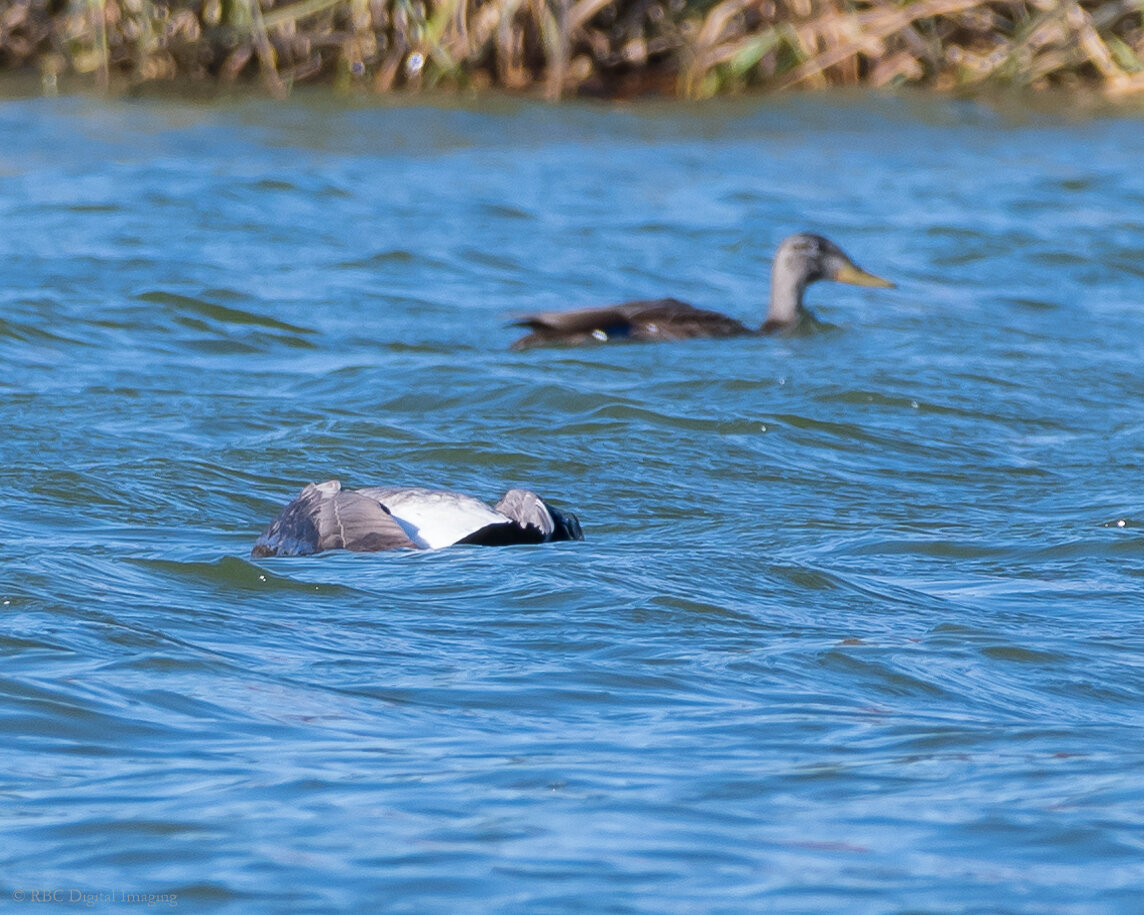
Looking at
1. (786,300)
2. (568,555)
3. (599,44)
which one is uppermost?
(599,44)

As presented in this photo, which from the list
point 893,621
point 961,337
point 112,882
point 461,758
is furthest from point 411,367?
point 112,882

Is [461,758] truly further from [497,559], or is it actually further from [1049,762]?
[497,559]

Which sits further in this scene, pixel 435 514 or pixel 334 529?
pixel 435 514

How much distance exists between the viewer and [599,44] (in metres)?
15.0

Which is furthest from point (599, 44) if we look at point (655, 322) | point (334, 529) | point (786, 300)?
point (334, 529)

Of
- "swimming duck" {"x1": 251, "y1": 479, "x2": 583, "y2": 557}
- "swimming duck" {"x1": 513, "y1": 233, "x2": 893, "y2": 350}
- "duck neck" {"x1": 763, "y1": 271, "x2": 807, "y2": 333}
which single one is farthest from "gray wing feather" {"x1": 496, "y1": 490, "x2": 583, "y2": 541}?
"duck neck" {"x1": 763, "y1": 271, "x2": 807, "y2": 333}

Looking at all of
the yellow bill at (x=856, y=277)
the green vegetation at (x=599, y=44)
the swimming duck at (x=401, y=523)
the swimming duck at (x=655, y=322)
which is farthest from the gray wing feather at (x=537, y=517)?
the green vegetation at (x=599, y=44)

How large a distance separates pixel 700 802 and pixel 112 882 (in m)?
0.99

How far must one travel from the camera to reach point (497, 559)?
500 cm

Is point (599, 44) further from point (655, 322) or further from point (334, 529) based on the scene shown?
point (334, 529)

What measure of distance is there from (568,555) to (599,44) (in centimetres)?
1046

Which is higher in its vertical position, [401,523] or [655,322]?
[655,322]

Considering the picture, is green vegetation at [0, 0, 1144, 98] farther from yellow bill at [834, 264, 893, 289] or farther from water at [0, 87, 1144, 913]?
yellow bill at [834, 264, 893, 289]

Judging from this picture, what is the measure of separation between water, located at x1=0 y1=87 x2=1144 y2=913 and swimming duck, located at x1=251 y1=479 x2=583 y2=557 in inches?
2.8
